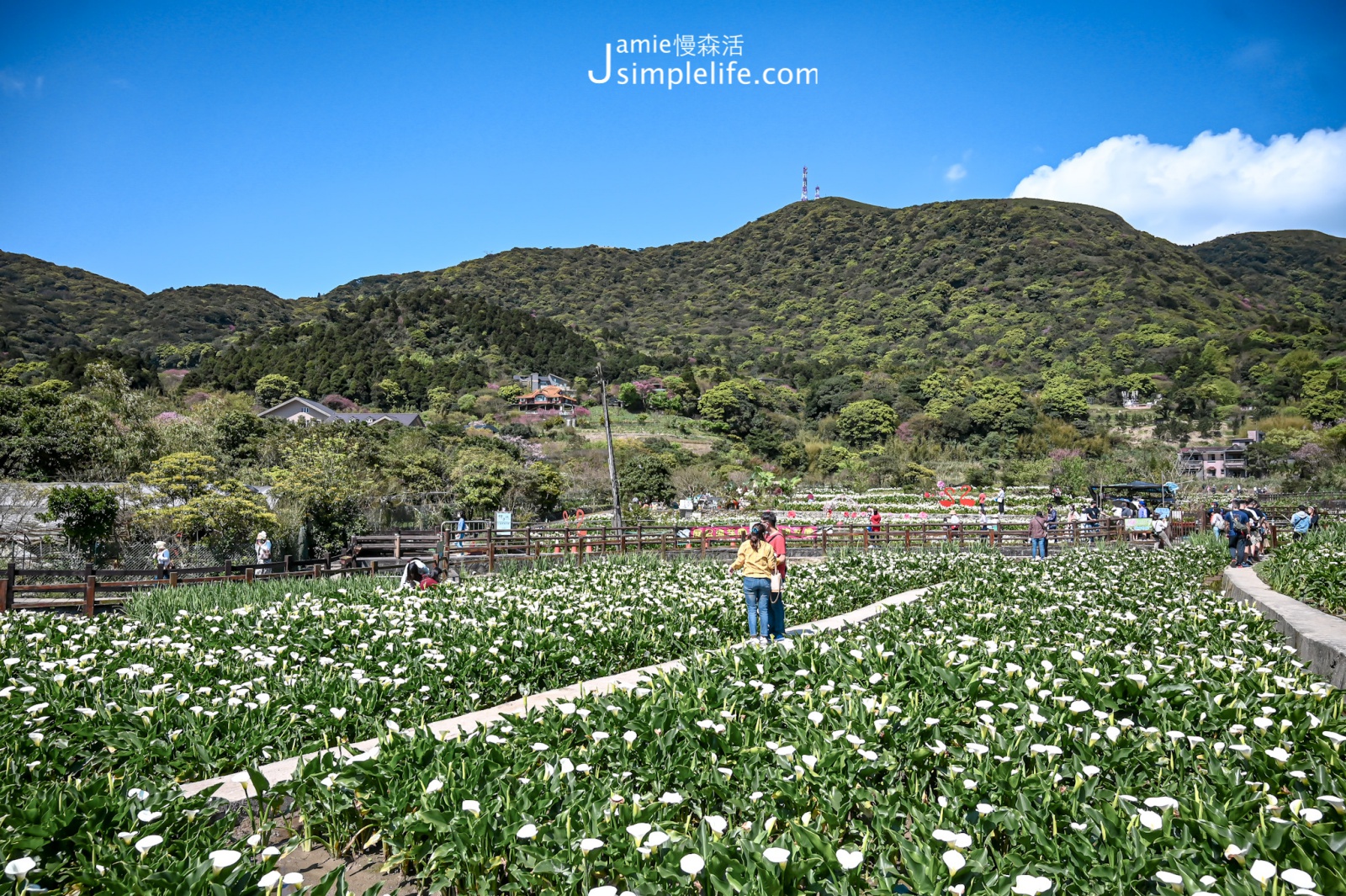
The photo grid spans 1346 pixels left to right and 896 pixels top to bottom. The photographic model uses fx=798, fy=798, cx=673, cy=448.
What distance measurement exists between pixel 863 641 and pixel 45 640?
757 cm

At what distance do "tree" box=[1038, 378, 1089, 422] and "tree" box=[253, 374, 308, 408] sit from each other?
68.1m

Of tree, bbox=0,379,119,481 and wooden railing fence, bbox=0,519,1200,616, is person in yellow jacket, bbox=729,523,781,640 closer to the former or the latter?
wooden railing fence, bbox=0,519,1200,616

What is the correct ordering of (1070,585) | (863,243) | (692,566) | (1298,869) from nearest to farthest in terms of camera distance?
1. (1298,869)
2. (1070,585)
3. (692,566)
4. (863,243)

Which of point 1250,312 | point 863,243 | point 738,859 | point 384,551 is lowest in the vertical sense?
point 384,551

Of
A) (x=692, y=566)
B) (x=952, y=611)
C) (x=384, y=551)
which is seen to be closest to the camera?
(x=952, y=611)

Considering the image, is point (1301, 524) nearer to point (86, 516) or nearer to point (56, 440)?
point (86, 516)

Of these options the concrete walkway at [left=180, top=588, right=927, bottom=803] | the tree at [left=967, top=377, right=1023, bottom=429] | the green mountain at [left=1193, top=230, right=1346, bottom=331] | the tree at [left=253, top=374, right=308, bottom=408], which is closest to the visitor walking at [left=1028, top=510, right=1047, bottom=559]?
the concrete walkway at [left=180, top=588, right=927, bottom=803]

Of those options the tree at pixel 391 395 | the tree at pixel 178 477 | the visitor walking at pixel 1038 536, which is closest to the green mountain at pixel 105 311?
the tree at pixel 391 395

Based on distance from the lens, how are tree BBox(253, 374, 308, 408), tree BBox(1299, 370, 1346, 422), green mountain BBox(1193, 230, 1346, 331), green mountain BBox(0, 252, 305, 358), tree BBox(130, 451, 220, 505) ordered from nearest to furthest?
tree BBox(130, 451, 220, 505)
tree BBox(1299, 370, 1346, 422)
tree BBox(253, 374, 308, 408)
green mountain BBox(0, 252, 305, 358)
green mountain BBox(1193, 230, 1346, 331)

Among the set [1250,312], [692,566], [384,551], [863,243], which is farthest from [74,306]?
[1250,312]

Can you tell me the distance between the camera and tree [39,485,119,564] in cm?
1922

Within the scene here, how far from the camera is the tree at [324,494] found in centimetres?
2497

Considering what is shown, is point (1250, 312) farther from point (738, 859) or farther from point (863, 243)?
point (738, 859)

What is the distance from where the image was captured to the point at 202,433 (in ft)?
102
